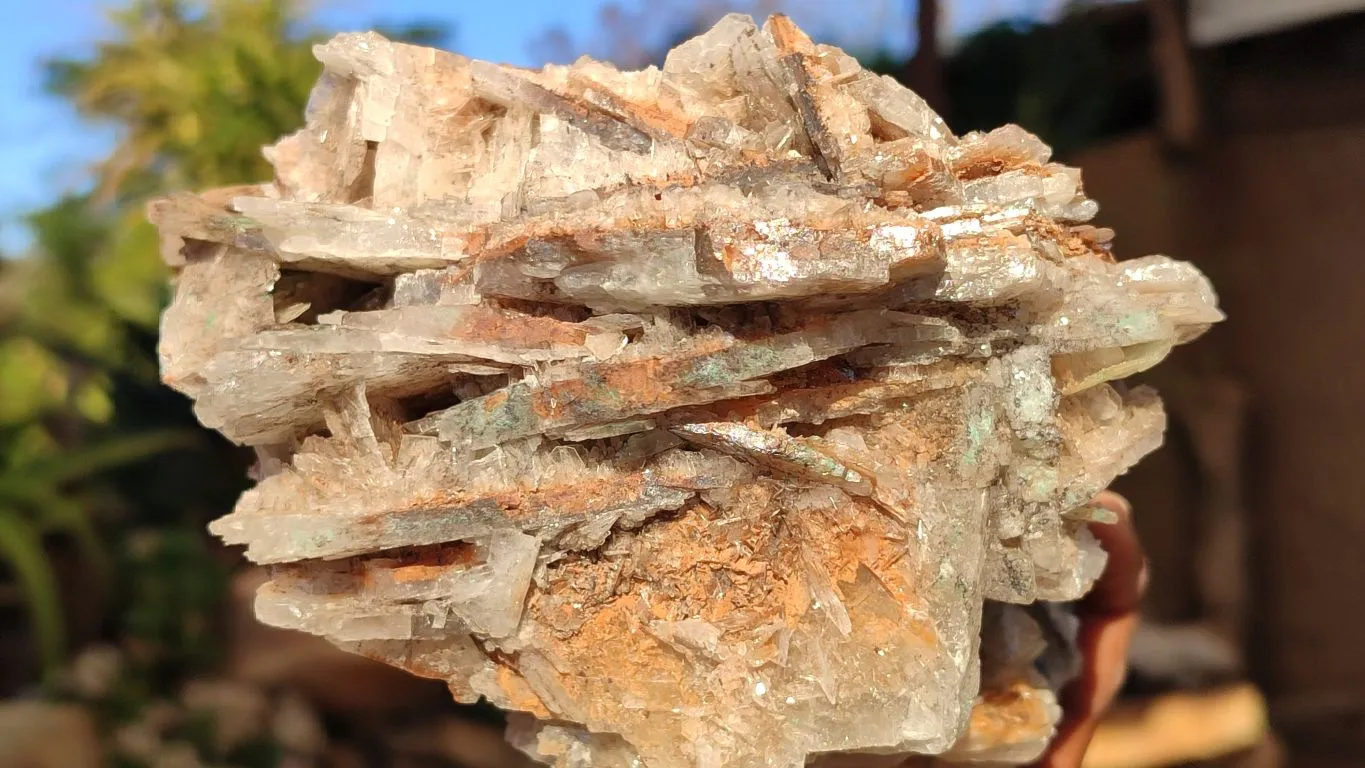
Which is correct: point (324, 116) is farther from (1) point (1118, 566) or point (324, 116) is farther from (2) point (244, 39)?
(2) point (244, 39)

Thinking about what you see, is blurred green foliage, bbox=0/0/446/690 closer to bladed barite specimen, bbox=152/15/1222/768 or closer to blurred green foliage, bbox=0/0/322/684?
blurred green foliage, bbox=0/0/322/684

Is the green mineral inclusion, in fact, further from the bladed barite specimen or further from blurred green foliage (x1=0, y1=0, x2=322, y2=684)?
blurred green foliage (x1=0, y1=0, x2=322, y2=684)

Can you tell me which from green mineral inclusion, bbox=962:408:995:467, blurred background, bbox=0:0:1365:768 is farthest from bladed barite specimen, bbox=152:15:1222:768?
blurred background, bbox=0:0:1365:768

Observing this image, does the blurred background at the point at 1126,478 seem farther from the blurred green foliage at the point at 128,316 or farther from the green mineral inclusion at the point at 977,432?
the green mineral inclusion at the point at 977,432

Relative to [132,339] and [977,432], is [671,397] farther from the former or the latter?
[132,339]

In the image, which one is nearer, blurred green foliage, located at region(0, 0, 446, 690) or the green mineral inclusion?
the green mineral inclusion

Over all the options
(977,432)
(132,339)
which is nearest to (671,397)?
(977,432)
